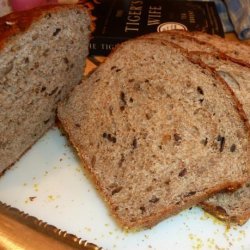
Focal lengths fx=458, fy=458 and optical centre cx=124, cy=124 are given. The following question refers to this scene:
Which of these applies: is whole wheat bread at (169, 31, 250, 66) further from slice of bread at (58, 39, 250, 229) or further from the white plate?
the white plate

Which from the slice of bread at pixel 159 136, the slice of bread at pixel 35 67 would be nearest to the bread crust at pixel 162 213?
the slice of bread at pixel 159 136

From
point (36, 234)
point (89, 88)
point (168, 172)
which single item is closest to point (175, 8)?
point (89, 88)

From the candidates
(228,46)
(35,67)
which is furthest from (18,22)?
(228,46)

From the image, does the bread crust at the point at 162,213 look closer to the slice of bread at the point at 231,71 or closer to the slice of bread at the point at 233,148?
the slice of bread at the point at 233,148

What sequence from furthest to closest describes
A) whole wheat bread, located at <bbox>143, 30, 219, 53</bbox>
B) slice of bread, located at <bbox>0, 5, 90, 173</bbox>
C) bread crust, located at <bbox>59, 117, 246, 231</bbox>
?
whole wheat bread, located at <bbox>143, 30, 219, 53</bbox> → slice of bread, located at <bbox>0, 5, 90, 173</bbox> → bread crust, located at <bbox>59, 117, 246, 231</bbox>

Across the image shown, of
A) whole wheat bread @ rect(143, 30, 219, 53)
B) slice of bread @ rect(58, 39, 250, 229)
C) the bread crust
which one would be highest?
whole wheat bread @ rect(143, 30, 219, 53)

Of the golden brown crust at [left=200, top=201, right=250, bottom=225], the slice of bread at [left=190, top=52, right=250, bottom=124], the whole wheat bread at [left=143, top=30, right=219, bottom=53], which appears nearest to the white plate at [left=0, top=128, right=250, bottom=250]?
the golden brown crust at [left=200, top=201, right=250, bottom=225]

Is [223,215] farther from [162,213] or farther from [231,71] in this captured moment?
[231,71]
